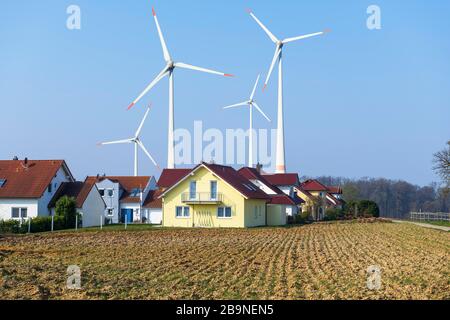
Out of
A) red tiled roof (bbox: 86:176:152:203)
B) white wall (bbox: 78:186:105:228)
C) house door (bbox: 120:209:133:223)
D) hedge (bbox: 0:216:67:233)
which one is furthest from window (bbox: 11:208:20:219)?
house door (bbox: 120:209:133:223)

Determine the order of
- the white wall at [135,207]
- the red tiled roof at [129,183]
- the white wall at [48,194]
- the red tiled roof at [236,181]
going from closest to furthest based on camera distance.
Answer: the red tiled roof at [236,181]
the white wall at [48,194]
the white wall at [135,207]
the red tiled roof at [129,183]

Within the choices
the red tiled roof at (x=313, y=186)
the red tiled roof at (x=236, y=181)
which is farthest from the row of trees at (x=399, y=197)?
the red tiled roof at (x=236, y=181)

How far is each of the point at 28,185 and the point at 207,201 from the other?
14.9m

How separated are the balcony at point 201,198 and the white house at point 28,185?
11.3 meters

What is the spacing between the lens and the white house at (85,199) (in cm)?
5391

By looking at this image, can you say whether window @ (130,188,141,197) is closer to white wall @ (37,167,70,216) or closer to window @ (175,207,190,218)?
white wall @ (37,167,70,216)

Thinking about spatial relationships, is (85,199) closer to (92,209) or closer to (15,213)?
(92,209)

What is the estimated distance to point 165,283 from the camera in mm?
16422

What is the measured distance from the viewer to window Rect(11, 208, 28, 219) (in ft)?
171

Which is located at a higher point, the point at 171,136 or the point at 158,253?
the point at 171,136

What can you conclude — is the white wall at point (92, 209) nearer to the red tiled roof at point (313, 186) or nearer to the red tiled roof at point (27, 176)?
the red tiled roof at point (27, 176)
